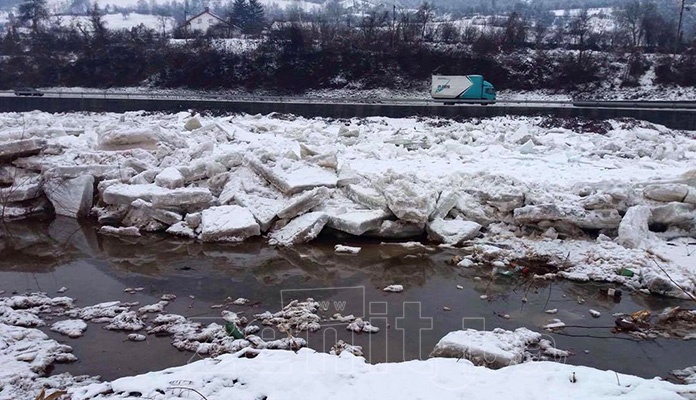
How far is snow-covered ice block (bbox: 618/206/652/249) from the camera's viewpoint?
283 inches

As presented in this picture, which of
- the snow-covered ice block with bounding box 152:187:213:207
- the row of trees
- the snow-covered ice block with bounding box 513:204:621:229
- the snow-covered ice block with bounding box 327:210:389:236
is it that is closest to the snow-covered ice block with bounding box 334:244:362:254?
the snow-covered ice block with bounding box 327:210:389:236

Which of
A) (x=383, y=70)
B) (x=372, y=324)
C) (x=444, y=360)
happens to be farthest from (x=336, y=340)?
(x=383, y=70)

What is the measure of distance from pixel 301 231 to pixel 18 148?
241 inches

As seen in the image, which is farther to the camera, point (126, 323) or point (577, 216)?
point (577, 216)

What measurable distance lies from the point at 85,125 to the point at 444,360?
1423cm

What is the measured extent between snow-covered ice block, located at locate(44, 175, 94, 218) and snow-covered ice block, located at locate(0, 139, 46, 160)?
991 millimetres

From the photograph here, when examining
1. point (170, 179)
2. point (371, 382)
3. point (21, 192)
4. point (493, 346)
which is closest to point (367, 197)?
point (170, 179)

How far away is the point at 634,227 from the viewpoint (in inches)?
288

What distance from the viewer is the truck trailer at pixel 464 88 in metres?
23.5

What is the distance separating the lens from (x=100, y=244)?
807 centimetres

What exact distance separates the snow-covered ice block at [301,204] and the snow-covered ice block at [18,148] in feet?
17.8

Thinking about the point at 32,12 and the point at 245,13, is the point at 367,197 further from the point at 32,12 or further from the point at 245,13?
the point at 32,12

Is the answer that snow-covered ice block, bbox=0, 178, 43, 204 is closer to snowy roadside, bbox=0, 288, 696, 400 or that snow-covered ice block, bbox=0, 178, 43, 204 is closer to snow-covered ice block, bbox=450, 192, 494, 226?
snowy roadside, bbox=0, 288, 696, 400

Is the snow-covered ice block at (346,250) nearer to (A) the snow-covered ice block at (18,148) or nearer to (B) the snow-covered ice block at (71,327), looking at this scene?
(B) the snow-covered ice block at (71,327)
